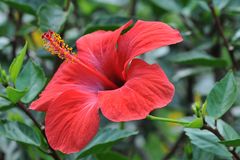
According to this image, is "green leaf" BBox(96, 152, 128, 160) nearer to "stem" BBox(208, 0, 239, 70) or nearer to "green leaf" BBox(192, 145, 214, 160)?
"green leaf" BBox(192, 145, 214, 160)

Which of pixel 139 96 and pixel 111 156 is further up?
pixel 139 96

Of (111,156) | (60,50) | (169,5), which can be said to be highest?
(60,50)

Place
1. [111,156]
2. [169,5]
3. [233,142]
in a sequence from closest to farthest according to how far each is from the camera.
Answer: [233,142] < [111,156] < [169,5]

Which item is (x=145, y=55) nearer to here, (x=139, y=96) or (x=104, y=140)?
(x=104, y=140)


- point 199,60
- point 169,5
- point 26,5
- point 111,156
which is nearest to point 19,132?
point 111,156

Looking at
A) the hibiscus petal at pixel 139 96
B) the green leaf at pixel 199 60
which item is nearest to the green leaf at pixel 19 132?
the hibiscus petal at pixel 139 96

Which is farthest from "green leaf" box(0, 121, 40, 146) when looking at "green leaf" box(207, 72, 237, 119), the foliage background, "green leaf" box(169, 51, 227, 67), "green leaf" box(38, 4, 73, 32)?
"green leaf" box(169, 51, 227, 67)

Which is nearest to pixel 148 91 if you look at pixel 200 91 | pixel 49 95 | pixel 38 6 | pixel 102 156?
pixel 49 95

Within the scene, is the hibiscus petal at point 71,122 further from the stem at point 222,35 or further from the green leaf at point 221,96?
the stem at point 222,35

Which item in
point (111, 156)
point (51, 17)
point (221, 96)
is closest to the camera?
point (221, 96)
